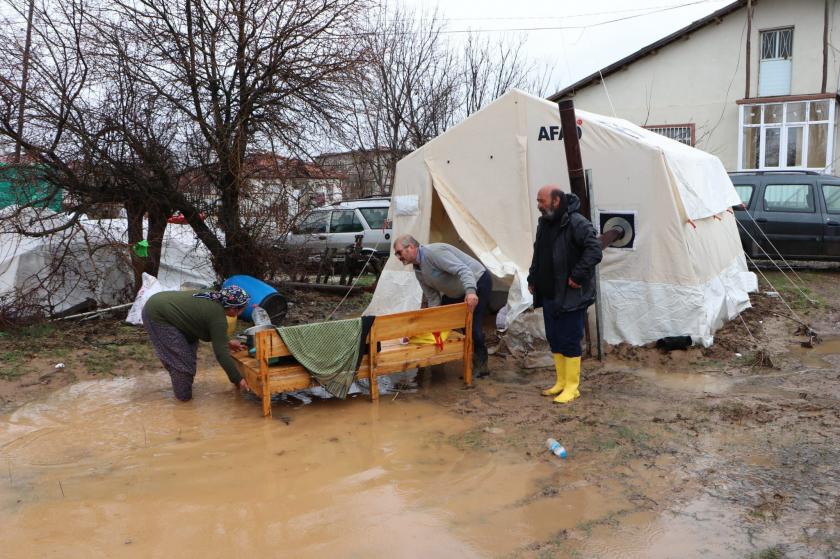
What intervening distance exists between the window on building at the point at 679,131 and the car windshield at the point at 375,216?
1267 centimetres

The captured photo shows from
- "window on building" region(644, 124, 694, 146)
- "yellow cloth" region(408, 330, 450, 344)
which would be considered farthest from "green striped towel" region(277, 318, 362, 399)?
"window on building" region(644, 124, 694, 146)

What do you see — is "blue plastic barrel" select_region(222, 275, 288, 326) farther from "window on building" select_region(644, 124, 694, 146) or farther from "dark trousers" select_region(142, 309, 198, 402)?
"window on building" select_region(644, 124, 694, 146)

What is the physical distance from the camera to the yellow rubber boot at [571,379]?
5.41 m

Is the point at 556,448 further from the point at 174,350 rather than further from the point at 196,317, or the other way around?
the point at 174,350

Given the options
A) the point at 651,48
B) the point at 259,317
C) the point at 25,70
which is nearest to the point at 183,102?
the point at 25,70

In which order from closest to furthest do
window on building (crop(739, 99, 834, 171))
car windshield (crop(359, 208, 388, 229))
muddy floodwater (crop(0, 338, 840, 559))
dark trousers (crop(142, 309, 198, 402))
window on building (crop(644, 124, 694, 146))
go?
muddy floodwater (crop(0, 338, 840, 559)), dark trousers (crop(142, 309, 198, 402)), car windshield (crop(359, 208, 388, 229)), window on building (crop(739, 99, 834, 171)), window on building (crop(644, 124, 694, 146))

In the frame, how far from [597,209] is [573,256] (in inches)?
72.6

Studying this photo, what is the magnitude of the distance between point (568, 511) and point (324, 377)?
228 centimetres

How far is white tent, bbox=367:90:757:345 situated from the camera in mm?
6613

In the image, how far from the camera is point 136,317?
8.00 meters

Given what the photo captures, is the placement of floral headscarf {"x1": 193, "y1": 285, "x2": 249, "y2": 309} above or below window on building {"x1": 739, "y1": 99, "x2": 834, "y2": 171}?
below

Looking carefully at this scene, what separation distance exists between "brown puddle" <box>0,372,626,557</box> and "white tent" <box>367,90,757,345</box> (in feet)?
8.65

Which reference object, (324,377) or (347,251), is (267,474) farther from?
(347,251)

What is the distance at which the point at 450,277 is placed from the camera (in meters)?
5.92
